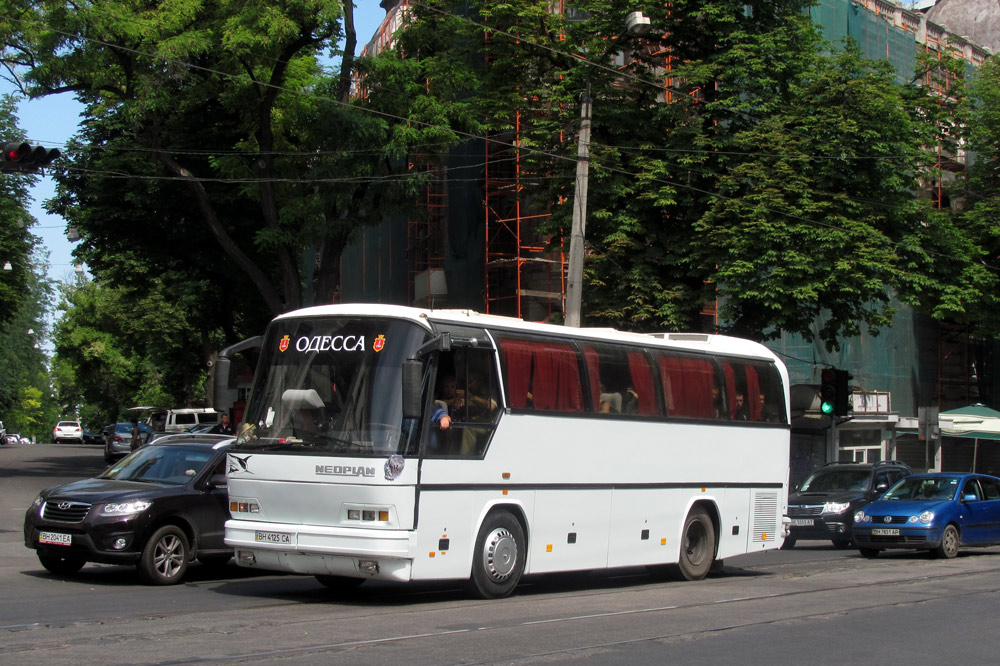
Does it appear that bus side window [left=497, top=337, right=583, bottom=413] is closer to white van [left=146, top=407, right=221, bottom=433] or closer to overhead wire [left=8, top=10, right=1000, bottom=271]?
overhead wire [left=8, top=10, right=1000, bottom=271]

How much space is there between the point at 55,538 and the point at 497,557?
204 inches

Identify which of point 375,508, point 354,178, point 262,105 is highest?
point 262,105

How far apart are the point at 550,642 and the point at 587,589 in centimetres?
489

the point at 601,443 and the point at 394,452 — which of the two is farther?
the point at 601,443

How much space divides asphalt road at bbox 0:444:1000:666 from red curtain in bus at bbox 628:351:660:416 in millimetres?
2302

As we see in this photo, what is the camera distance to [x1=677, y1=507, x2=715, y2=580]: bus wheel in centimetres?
1493

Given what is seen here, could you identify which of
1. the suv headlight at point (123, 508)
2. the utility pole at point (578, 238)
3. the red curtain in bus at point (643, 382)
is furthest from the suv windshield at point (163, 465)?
the utility pole at point (578, 238)

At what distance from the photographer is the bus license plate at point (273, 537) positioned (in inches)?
433

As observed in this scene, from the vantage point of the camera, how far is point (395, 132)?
1139 inches

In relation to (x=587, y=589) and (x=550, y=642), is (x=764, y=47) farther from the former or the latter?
(x=550, y=642)

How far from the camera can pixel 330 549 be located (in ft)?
35.2

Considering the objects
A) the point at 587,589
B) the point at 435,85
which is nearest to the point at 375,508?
the point at 587,589

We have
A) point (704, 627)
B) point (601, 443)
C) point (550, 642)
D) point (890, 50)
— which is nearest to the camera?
point (550, 642)

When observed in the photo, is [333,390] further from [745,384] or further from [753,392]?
[753,392]
